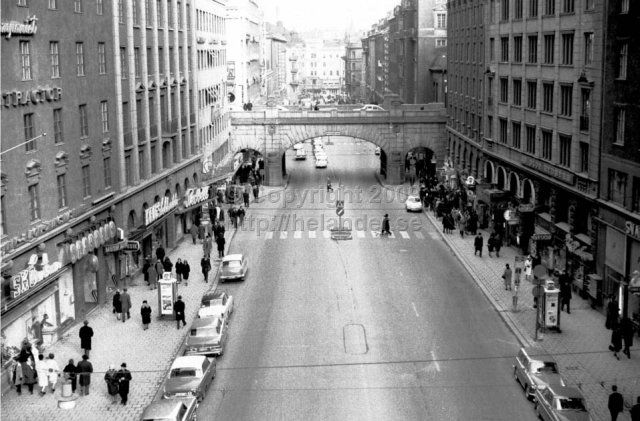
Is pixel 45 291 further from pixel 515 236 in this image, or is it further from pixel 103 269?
pixel 515 236

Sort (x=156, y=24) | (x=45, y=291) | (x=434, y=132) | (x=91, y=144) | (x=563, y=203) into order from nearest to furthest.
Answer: (x=45, y=291), (x=91, y=144), (x=563, y=203), (x=156, y=24), (x=434, y=132)

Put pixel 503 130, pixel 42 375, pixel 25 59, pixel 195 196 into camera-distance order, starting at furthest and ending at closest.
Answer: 1. pixel 503 130
2. pixel 195 196
3. pixel 25 59
4. pixel 42 375

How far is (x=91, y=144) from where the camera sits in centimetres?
4069

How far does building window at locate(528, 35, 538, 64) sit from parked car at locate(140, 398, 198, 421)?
34075 mm

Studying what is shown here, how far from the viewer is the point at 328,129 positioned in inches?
3349

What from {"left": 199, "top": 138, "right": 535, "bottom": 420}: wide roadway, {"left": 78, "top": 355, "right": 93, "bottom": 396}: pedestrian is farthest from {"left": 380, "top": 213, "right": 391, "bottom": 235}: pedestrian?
{"left": 78, "top": 355, "right": 93, "bottom": 396}: pedestrian

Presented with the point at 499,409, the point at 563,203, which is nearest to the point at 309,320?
the point at 499,409

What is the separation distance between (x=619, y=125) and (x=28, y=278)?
81.4 feet

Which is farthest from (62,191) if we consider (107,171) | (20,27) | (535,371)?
(535,371)

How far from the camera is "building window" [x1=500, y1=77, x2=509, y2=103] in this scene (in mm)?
58688

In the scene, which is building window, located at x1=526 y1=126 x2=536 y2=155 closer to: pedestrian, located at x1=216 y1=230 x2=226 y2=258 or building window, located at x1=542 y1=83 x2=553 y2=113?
building window, located at x1=542 y1=83 x2=553 y2=113

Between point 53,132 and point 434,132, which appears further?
point 434,132

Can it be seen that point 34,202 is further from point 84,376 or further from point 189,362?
point 189,362

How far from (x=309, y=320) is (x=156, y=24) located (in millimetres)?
23742
